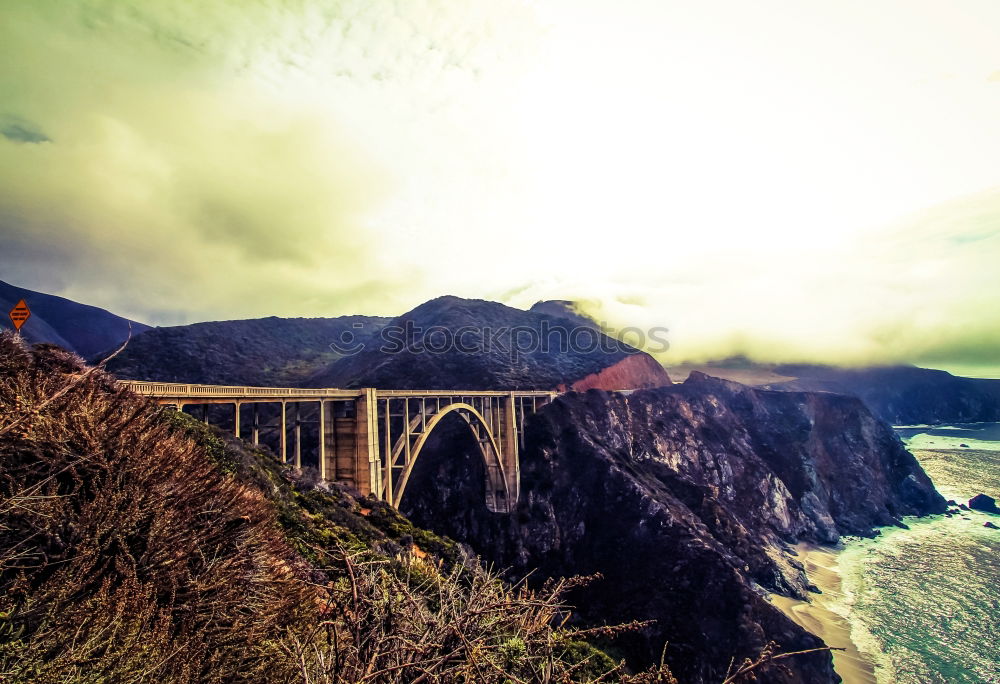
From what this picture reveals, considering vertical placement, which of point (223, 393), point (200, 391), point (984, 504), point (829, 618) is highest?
point (200, 391)

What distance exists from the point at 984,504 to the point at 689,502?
6527 cm

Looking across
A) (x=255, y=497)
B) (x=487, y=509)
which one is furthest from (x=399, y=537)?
(x=487, y=509)

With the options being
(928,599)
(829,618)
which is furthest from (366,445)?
(928,599)

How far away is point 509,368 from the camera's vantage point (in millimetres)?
85375

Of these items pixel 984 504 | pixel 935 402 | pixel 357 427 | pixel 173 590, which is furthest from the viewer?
pixel 935 402

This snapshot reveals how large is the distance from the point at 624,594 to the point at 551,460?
55.2 ft

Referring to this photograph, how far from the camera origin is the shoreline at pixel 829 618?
29.2 meters

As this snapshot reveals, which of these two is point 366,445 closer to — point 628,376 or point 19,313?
point 19,313

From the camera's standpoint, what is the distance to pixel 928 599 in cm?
3925

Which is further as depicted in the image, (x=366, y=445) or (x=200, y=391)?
(x=366, y=445)

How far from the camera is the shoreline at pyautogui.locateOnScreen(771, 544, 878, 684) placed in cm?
2925

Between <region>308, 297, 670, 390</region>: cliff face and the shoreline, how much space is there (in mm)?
45520

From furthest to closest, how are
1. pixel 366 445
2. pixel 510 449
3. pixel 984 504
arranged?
1. pixel 984 504
2. pixel 510 449
3. pixel 366 445

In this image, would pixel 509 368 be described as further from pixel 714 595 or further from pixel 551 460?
pixel 714 595
